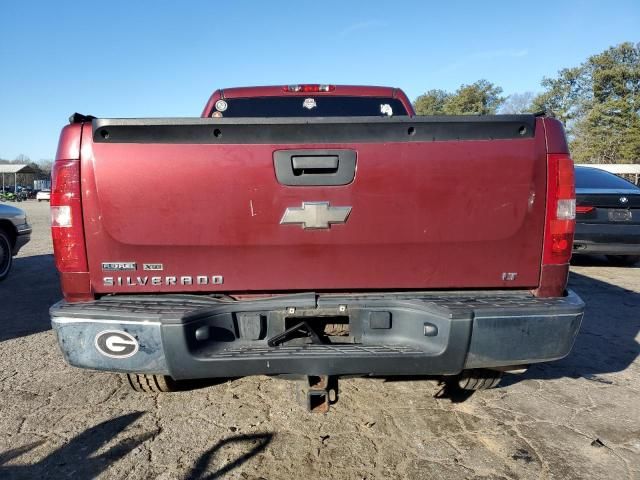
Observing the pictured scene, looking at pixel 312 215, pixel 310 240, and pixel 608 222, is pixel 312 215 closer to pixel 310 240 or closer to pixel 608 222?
pixel 310 240

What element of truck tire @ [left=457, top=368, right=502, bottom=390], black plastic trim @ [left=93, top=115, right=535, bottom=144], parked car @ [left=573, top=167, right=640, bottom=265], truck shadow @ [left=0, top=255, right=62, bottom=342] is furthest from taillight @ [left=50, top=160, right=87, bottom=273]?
parked car @ [left=573, top=167, right=640, bottom=265]

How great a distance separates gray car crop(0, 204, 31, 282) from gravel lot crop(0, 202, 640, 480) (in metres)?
3.78

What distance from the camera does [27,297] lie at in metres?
5.48

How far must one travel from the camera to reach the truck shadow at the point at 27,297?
4.32 m

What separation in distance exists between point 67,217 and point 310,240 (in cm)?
115

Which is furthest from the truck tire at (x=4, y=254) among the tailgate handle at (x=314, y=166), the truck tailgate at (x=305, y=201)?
the tailgate handle at (x=314, y=166)

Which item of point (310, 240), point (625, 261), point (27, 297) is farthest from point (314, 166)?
point (625, 261)

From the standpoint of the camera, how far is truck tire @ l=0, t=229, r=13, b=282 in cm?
645

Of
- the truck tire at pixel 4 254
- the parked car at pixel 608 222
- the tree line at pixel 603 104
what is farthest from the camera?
the tree line at pixel 603 104

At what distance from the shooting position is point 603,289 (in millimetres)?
5922

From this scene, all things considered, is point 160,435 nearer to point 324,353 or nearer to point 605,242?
point 324,353

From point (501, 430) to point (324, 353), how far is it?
1276 millimetres

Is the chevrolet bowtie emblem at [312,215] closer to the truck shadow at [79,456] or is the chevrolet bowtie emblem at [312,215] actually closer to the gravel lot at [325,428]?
the gravel lot at [325,428]

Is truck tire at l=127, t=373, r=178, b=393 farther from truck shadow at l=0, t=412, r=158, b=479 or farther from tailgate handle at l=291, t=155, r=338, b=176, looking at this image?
tailgate handle at l=291, t=155, r=338, b=176
